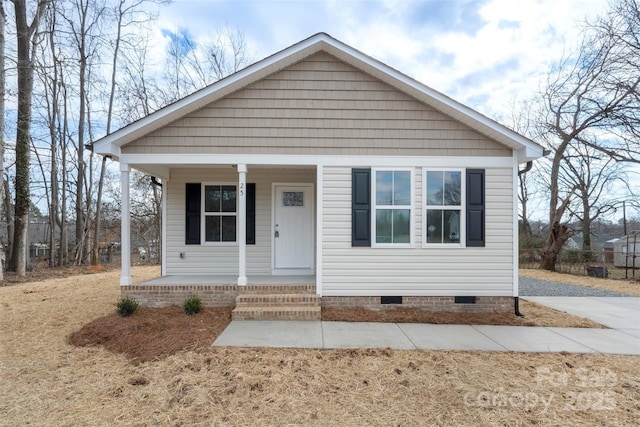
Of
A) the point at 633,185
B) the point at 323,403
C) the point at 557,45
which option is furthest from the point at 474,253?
the point at 633,185

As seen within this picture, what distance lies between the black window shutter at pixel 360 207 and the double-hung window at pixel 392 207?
0.12 m

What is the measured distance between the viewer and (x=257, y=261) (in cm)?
682

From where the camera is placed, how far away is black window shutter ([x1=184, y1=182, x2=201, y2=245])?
6.77 m

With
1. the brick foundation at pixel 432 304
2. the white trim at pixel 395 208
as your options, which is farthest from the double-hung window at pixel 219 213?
the white trim at pixel 395 208

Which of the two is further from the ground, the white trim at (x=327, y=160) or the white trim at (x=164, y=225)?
the white trim at (x=327, y=160)

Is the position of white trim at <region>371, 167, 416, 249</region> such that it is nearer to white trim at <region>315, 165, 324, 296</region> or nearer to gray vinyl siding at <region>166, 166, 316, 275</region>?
white trim at <region>315, 165, 324, 296</region>

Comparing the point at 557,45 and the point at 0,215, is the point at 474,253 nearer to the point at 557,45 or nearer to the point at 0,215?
the point at 557,45

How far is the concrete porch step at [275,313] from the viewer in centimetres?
495

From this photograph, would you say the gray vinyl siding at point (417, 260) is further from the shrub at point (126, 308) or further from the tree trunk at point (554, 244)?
the tree trunk at point (554, 244)

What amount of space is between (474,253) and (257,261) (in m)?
4.41

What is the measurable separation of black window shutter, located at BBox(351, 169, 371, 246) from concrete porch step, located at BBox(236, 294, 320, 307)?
4.06 feet

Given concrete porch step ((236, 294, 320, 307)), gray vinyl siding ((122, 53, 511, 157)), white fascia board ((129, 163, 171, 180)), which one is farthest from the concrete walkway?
white fascia board ((129, 163, 171, 180))

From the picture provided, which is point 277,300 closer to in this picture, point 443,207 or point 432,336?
point 432,336

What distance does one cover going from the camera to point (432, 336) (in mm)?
4336
